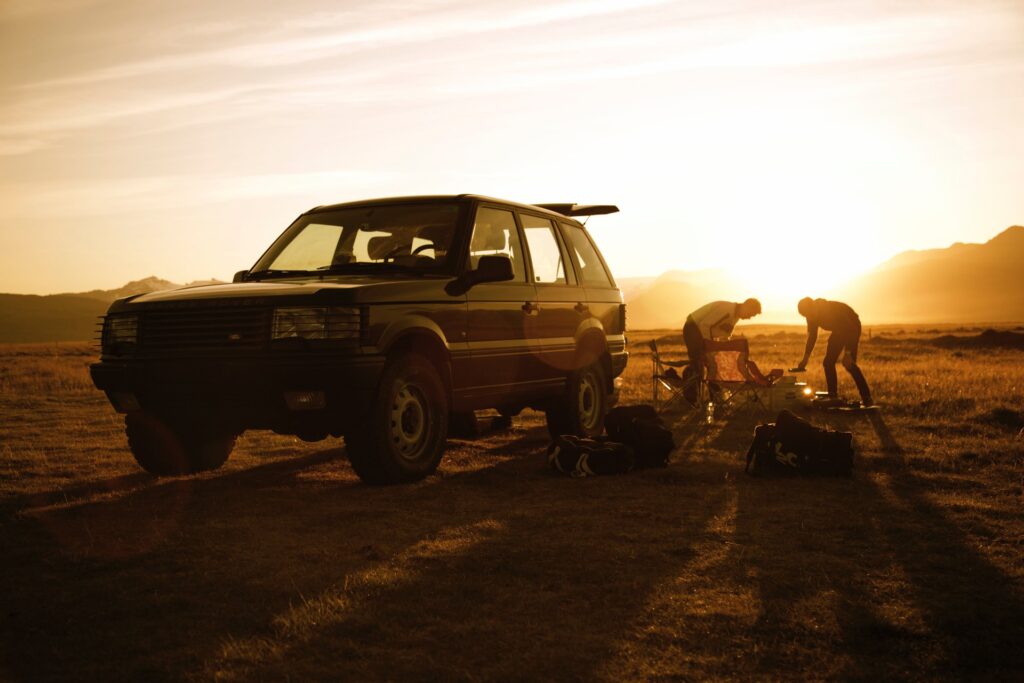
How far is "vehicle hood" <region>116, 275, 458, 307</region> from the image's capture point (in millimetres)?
6238

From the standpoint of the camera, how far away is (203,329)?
639 centimetres

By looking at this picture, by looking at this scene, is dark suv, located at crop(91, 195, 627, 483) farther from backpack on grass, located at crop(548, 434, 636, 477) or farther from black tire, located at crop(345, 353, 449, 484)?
backpack on grass, located at crop(548, 434, 636, 477)

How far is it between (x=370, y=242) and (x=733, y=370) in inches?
241

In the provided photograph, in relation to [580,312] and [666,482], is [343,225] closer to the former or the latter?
[580,312]

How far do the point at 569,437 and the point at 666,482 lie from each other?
3.19 ft

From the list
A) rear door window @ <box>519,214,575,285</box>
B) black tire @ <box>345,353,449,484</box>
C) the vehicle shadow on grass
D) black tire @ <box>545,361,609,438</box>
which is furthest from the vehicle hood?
black tire @ <box>545,361,609,438</box>

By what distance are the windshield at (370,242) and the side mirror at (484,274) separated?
26 cm

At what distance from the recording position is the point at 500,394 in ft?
25.7

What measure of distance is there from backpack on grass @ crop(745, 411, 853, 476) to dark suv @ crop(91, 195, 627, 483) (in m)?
2.07

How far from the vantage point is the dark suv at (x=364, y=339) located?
245 inches

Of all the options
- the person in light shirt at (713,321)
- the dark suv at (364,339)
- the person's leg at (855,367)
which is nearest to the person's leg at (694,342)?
the person in light shirt at (713,321)

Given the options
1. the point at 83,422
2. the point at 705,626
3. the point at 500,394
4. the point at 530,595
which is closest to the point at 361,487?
the point at 500,394

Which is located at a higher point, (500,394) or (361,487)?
(500,394)

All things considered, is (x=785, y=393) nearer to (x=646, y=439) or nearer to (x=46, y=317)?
(x=646, y=439)
